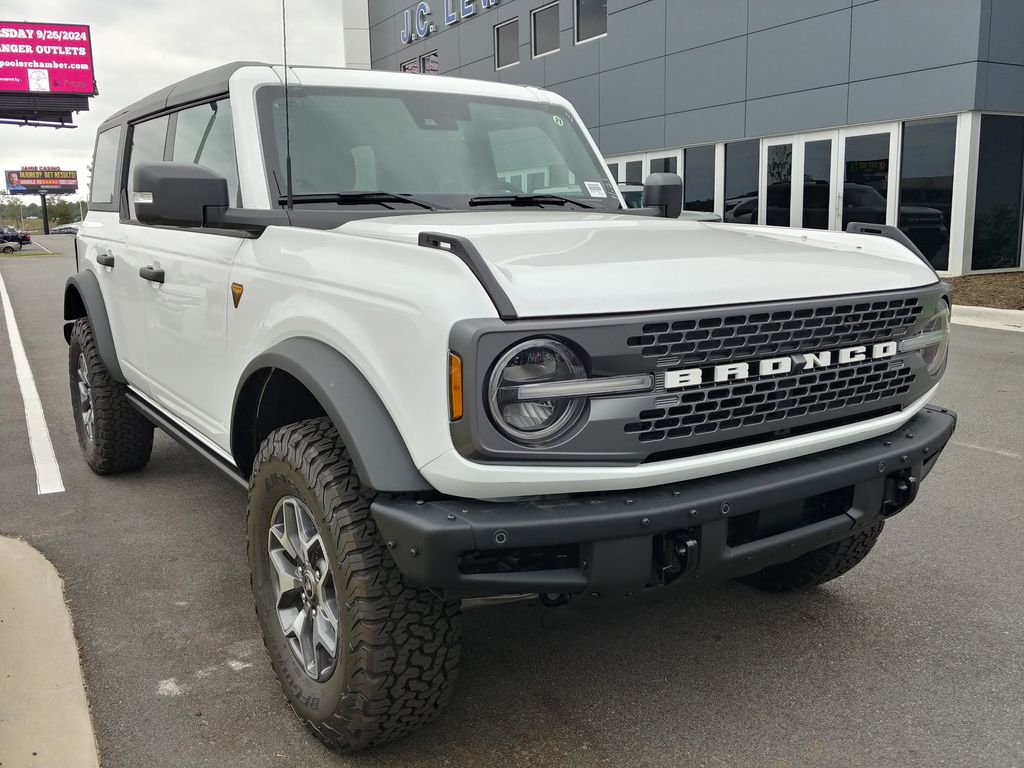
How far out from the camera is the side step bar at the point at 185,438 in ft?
10.8

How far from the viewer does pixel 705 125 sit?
750 inches

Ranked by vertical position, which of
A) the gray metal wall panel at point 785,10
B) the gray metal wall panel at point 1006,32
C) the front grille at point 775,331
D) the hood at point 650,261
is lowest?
the front grille at point 775,331

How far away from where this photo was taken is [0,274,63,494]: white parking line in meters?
5.16

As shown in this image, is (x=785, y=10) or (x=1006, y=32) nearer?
(x=1006, y=32)

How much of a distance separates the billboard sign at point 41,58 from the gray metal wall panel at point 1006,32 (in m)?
52.6

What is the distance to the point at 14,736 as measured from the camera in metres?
2.62

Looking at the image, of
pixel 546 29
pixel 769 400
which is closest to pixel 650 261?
pixel 769 400

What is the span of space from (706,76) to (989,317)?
9.10m

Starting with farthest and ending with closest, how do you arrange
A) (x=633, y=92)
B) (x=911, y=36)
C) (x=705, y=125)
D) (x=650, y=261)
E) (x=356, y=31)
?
(x=356, y=31) < (x=633, y=92) < (x=705, y=125) < (x=911, y=36) < (x=650, y=261)

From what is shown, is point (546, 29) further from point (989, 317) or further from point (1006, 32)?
point (989, 317)

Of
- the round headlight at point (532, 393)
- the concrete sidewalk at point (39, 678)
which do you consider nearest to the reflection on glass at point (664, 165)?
the concrete sidewalk at point (39, 678)

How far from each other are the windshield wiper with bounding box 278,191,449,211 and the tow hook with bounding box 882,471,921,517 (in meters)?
1.81

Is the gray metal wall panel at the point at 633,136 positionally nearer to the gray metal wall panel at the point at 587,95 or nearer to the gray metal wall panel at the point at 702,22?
the gray metal wall panel at the point at 587,95

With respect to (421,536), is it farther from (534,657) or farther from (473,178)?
(473,178)
